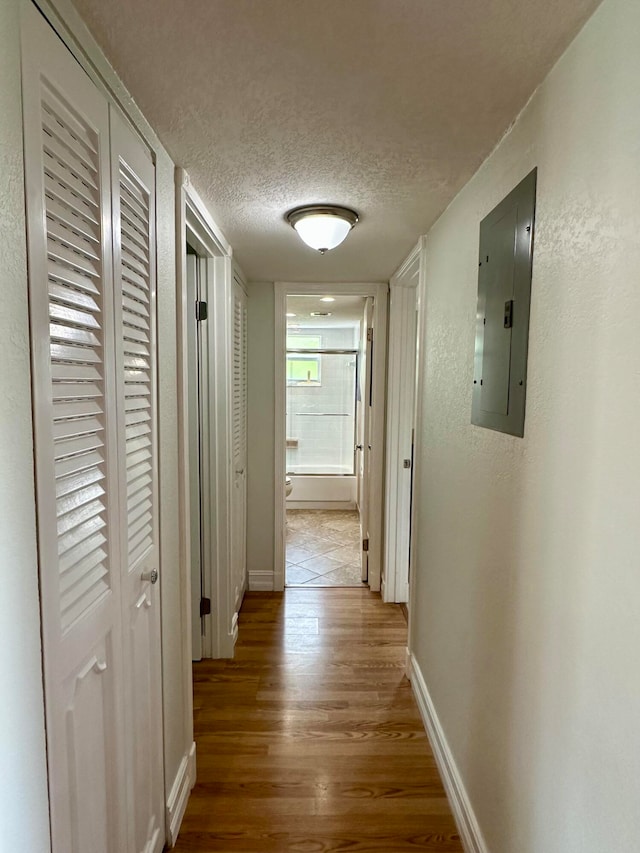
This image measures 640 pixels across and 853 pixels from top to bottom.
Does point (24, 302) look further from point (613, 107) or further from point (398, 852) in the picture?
point (398, 852)

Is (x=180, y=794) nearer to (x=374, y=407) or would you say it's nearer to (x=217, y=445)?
(x=217, y=445)

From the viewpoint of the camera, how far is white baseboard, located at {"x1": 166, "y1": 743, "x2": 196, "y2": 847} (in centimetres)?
142

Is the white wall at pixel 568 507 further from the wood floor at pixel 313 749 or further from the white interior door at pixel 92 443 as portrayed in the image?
the white interior door at pixel 92 443

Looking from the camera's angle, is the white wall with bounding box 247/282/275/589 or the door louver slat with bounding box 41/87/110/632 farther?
the white wall with bounding box 247/282/275/589

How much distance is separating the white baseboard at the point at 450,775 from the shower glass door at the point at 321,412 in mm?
3702

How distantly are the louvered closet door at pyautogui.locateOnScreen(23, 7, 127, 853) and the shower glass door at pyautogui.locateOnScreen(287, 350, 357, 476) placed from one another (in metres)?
4.70

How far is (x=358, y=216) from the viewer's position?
1.84 metres

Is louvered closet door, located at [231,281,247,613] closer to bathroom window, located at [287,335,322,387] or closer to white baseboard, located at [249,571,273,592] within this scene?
white baseboard, located at [249,571,273,592]

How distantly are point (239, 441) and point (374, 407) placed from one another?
2.97 ft

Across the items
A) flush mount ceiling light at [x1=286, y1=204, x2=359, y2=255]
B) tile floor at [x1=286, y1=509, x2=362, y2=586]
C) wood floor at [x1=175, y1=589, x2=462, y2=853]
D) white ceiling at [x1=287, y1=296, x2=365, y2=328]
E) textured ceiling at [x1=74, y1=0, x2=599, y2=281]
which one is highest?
white ceiling at [x1=287, y1=296, x2=365, y2=328]

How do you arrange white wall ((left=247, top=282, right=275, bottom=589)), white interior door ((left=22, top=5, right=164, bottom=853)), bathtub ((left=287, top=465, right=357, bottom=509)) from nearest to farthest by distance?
white interior door ((left=22, top=5, right=164, bottom=853)) → white wall ((left=247, top=282, right=275, bottom=589)) → bathtub ((left=287, top=465, right=357, bottom=509))

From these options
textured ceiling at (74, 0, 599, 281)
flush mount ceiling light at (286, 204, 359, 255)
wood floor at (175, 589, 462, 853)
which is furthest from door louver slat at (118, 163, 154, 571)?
wood floor at (175, 589, 462, 853)

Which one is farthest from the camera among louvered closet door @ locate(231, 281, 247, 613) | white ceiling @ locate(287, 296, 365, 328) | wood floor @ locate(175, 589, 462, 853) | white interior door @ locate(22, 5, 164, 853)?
white ceiling @ locate(287, 296, 365, 328)

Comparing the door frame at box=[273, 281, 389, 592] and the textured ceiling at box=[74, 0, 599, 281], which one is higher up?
the textured ceiling at box=[74, 0, 599, 281]
